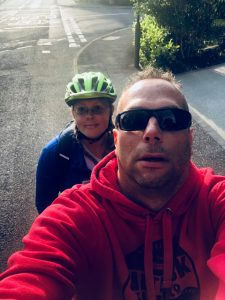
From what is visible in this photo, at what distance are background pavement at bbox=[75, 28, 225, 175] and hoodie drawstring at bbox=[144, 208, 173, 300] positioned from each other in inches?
199

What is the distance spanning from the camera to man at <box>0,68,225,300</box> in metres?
2.34

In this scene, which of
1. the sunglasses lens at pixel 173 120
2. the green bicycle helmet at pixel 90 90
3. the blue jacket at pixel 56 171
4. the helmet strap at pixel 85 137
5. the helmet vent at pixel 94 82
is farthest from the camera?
the helmet vent at pixel 94 82

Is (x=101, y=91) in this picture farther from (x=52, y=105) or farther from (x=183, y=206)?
(x=52, y=105)

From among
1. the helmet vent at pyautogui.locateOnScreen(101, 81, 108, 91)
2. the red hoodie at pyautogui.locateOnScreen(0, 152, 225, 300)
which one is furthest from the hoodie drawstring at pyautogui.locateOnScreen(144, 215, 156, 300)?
the helmet vent at pyautogui.locateOnScreen(101, 81, 108, 91)

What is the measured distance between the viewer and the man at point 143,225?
2336mm

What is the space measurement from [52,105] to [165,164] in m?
9.84

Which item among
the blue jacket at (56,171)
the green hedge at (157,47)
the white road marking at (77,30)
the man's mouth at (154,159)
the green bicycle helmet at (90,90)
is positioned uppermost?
the man's mouth at (154,159)

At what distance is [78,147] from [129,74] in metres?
11.3

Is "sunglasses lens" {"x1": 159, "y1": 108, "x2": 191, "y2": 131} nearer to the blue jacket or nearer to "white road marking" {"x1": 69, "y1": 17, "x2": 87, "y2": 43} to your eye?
the blue jacket

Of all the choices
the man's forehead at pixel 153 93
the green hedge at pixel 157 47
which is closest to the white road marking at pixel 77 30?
the green hedge at pixel 157 47

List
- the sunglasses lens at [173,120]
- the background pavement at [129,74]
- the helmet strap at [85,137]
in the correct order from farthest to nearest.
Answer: the background pavement at [129,74] < the helmet strap at [85,137] < the sunglasses lens at [173,120]

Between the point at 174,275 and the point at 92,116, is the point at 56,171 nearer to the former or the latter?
the point at 92,116

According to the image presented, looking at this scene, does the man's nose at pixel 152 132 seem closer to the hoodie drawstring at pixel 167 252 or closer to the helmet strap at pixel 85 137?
the hoodie drawstring at pixel 167 252

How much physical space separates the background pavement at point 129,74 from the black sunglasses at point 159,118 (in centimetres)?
486
